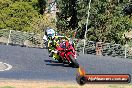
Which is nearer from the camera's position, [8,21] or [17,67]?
[17,67]

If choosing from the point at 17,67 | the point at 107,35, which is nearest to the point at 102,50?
the point at 107,35

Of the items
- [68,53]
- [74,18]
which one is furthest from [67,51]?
[74,18]

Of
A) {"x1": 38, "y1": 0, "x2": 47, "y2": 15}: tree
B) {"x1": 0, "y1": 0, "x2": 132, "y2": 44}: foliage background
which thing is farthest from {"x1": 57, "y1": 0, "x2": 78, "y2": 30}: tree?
{"x1": 38, "y1": 0, "x2": 47, "y2": 15}: tree

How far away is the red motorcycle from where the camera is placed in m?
19.2

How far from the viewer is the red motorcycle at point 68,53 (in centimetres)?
1925

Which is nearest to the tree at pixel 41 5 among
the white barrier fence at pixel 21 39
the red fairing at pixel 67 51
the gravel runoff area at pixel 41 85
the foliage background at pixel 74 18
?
the foliage background at pixel 74 18

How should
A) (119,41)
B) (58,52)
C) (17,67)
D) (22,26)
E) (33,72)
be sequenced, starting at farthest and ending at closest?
(22,26), (119,41), (58,52), (17,67), (33,72)

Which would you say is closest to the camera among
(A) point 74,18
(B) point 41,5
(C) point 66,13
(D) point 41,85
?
(D) point 41,85

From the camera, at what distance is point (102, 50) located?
33.1 m

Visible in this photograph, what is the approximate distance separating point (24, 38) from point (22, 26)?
1072cm

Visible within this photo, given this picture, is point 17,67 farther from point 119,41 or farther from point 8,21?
point 8,21

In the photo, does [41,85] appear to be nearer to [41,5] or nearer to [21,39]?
[21,39]

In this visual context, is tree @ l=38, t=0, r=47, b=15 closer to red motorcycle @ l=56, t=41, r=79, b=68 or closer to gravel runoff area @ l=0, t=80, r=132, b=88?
red motorcycle @ l=56, t=41, r=79, b=68

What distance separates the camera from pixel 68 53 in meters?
19.5
